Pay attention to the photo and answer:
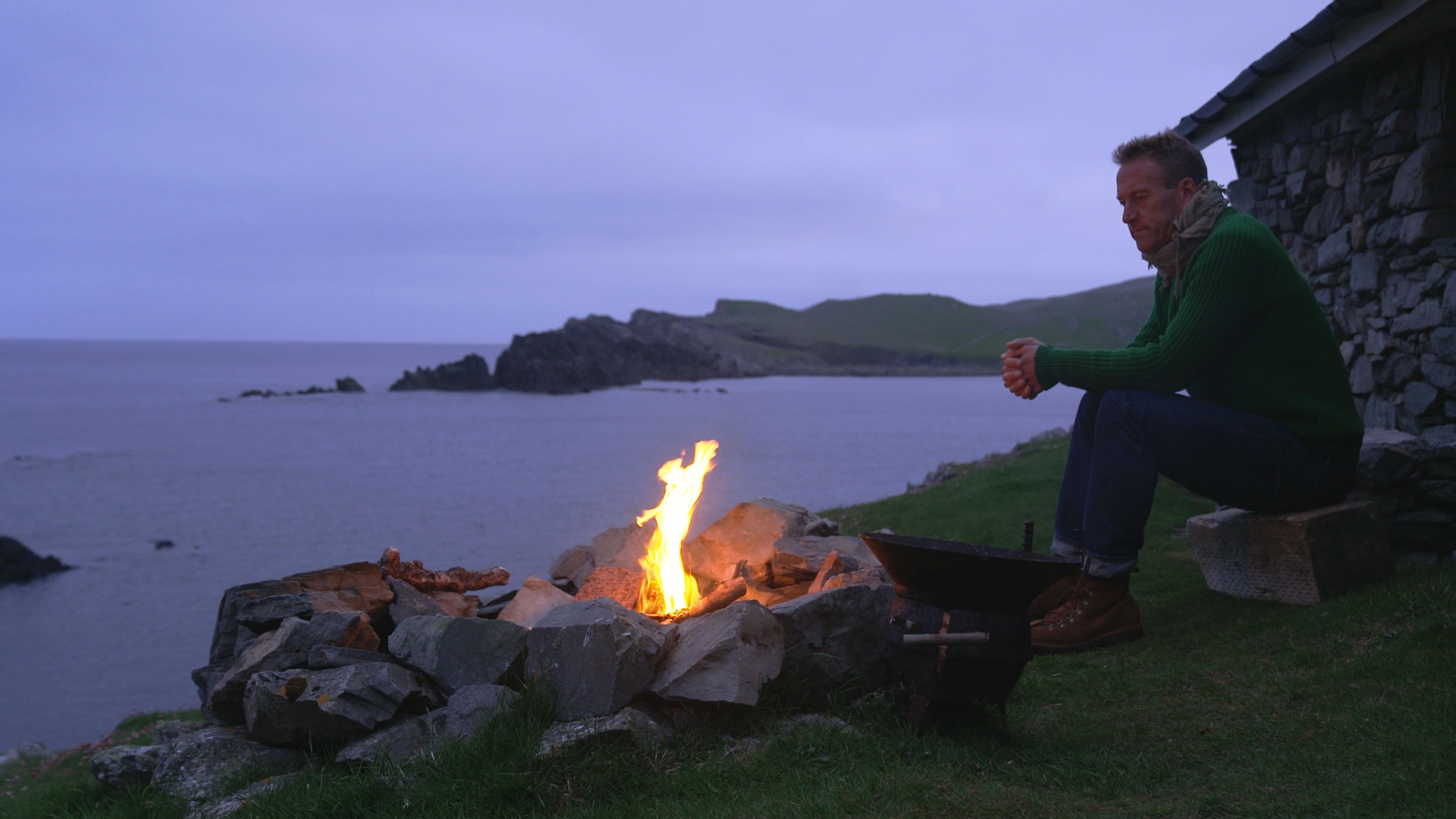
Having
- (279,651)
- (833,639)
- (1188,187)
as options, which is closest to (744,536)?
(833,639)

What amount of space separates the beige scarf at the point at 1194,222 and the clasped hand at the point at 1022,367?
2.77ft

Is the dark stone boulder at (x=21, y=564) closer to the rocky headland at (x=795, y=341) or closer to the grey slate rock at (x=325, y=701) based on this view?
the grey slate rock at (x=325, y=701)

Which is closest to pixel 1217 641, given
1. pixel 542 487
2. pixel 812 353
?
pixel 542 487

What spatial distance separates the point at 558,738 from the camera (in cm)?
373

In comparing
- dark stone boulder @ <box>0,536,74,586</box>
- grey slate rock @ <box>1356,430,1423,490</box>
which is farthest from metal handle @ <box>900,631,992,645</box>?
dark stone boulder @ <box>0,536,74,586</box>

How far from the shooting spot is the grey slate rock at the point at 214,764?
4059 mm

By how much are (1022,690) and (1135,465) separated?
47.3 inches

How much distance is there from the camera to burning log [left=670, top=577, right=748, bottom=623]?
5059 mm

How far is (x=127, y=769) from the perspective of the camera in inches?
179

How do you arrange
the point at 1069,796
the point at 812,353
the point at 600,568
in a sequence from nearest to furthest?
the point at 1069,796
the point at 600,568
the point at 812,353

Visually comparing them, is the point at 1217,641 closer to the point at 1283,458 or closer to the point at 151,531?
the point at 1283,458

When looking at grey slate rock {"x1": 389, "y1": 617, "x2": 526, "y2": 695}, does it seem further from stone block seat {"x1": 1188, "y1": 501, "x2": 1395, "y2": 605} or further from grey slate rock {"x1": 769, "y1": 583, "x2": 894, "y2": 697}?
stone block seat {"x1": 1188, "y1": 501, "x2": 1395, "y2": 605}

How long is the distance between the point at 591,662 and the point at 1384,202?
586 centimetres

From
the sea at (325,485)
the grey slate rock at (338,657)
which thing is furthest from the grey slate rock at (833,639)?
the sea at (325,485)
